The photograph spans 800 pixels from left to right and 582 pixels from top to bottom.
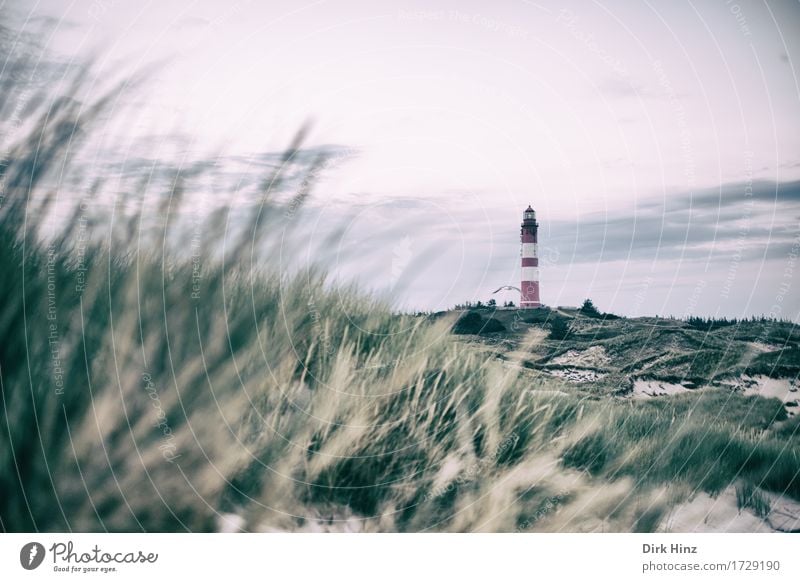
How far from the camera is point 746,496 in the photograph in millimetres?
3834

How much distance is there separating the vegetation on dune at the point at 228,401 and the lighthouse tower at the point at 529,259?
0.71m

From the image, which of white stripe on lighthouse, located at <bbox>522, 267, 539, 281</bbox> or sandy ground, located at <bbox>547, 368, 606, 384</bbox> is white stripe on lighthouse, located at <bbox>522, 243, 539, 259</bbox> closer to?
white stripe on lighthouse, located at <bbox>522, 267, 539, 281</bbox>

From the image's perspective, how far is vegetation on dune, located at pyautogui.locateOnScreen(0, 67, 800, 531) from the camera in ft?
10.9

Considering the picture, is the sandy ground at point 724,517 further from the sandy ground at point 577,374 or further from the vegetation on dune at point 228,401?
the sandy ground at point 577,374

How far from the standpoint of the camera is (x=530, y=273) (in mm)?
A: 4113

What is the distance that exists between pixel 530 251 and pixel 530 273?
154 mm

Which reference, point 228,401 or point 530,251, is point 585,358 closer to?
point 530,251

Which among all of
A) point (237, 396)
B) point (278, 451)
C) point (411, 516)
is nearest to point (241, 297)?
point (237, 396)

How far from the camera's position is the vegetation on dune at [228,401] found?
3314mm

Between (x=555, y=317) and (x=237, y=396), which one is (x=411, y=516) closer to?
(x=237, y=396)

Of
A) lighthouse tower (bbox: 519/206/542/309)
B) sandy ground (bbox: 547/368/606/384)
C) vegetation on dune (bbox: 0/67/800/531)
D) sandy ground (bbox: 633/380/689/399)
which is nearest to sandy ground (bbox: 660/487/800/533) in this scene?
vegetation on dune (bbox: 0/67/800/531)

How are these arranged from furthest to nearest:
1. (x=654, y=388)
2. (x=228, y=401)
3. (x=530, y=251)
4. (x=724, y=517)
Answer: (x=654, y=388), (x=530, y=251), (x=724, y=517), (x=228, y=401)

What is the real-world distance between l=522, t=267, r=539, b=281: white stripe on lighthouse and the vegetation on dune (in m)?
0.73

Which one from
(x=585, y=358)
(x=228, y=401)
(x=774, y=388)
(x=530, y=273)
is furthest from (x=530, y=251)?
(x=228, y=401)
